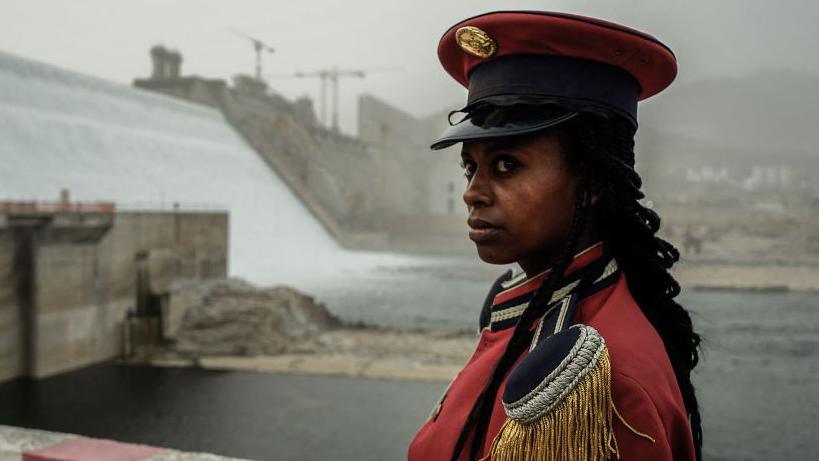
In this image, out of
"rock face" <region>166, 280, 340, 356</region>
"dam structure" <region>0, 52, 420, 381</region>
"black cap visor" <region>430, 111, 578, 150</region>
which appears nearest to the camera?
"black cap visor" <region>430, 111, 578, 150</region>

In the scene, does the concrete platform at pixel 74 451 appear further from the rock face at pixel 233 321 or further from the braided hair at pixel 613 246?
the rock face at pixel 233 321

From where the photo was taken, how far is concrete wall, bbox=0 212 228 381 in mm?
11891

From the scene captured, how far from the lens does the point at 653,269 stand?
1.30m

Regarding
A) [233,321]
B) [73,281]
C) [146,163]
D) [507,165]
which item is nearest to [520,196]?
[507,165]

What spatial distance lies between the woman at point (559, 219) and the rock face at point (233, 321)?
49.4ft

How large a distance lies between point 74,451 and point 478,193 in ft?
7.07

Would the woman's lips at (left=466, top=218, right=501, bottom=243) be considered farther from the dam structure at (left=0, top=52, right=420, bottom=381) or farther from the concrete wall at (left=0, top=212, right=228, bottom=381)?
the concrete wall at (left=0, top=212, right=228, bottom=381)

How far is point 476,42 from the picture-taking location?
130 centimetres

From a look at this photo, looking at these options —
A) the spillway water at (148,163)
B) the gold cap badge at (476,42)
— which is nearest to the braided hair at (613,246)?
the gold cap badge at (476,42)

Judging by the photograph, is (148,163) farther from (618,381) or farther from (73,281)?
(618,381)

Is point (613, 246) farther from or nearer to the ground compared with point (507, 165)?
nearer to the ground

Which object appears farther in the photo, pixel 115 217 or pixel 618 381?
pixel 115 217

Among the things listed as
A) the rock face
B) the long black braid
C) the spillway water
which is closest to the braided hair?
the long black braid

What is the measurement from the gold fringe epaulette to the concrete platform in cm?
177
